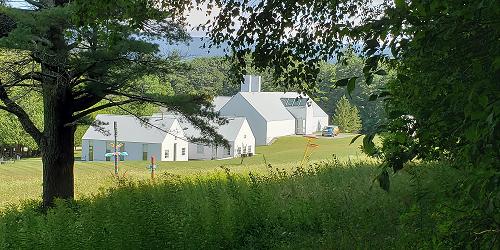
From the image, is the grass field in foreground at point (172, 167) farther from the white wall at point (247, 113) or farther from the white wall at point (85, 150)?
the white wall at point (85, 150)

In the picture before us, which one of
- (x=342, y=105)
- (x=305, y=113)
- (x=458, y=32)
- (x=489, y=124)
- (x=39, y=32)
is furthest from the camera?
(x=305, y=113)

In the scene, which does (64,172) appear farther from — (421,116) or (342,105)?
(342,105)

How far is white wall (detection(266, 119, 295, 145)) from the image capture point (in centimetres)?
4003

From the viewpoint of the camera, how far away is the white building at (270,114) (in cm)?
3891

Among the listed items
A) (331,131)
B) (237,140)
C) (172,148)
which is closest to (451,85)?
(331,131)

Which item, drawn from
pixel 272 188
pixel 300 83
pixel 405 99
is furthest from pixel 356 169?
pixel 405 99

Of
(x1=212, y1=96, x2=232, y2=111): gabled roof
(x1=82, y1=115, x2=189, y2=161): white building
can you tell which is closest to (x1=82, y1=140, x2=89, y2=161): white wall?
(x1=82, y1=115, x2=189, y2=161): white building

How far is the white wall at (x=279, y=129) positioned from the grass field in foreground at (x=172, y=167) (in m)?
0.82

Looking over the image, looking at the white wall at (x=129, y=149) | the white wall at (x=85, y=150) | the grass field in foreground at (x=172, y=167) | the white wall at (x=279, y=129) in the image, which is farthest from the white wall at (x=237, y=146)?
the white wall at (x=85, y=150)

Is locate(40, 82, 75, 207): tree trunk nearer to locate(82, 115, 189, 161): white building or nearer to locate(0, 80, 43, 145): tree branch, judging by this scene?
locate(0, 80, 43, 145): tree branch

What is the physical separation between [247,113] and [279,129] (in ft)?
9.49

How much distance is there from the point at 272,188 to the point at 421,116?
6.27m

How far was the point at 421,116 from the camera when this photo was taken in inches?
86.0

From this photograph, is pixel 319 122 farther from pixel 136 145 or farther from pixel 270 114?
pixel 136 145
